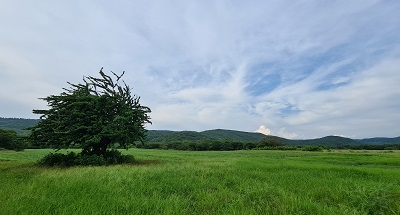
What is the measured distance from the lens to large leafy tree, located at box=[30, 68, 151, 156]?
19.7 meters

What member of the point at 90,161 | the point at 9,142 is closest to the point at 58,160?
the point at 90,161

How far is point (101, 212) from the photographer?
Answer: 5910 mm

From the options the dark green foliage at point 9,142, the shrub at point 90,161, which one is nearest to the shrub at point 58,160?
the shrub at point 90,161

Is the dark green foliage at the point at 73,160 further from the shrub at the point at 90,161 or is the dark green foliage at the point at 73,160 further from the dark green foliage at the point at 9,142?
the dark green foliage at the point at 9,142

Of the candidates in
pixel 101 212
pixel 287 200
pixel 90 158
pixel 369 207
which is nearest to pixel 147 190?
pixel 101 212

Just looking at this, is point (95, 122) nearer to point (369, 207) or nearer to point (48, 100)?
point (48, 100)

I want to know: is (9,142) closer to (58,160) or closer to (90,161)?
(58,160)

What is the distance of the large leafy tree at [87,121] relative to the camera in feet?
64.7

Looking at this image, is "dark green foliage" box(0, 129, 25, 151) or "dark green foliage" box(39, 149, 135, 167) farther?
"dark green foliage" box(0, 129, 25, 151)

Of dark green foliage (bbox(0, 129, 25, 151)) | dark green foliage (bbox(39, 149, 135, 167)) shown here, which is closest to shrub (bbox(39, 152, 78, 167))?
dark green foliage (bbox(39, 149, 135, 167))

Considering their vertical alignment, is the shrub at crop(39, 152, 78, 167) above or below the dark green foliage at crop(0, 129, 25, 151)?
below

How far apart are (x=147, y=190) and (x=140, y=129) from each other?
15121 millimetres

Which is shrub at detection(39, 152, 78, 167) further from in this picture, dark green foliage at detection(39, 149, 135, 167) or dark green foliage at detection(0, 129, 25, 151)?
dark green foliage at detection(0, 129, 25, 151)

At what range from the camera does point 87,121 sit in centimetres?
2044
